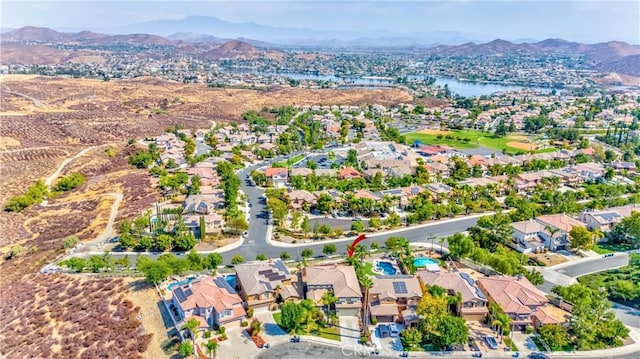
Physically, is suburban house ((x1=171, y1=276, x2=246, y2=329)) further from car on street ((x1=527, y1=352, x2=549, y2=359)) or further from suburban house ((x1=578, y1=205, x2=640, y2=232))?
suburban house ((x1=578, y1=205, x2=640, y2=232))

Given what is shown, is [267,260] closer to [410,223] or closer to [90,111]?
[410,223]

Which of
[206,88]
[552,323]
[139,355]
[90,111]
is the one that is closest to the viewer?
[139,355]

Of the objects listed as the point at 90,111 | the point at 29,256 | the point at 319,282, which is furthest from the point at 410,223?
the point at 90,111

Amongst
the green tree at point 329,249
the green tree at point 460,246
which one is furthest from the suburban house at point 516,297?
the green tree at point 329,249

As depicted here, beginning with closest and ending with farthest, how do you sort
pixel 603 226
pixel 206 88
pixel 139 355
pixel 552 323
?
pixel 139 355 < pixel 552 323 < pixel 603 226 < pixel 206 88

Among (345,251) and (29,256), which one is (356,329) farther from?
(29,256)

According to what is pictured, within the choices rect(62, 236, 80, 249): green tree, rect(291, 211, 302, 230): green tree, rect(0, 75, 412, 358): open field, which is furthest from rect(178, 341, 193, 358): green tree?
rect(62, 236, 80, 249): green tree

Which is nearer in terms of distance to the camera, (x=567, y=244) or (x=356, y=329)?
(x=356, y=329)
